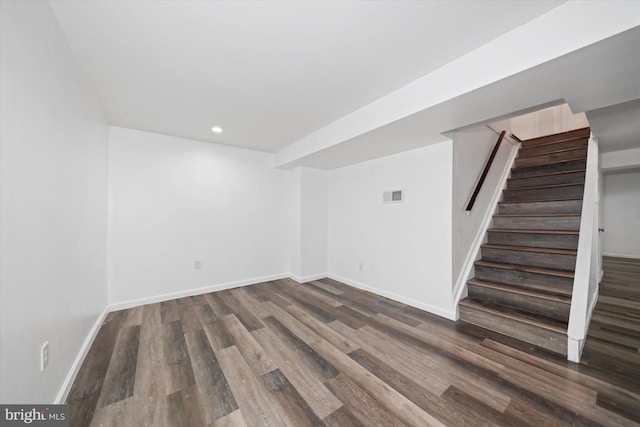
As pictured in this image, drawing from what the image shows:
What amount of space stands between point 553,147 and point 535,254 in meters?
2.45

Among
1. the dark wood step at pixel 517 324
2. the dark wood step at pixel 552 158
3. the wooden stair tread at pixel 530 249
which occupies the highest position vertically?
the dark wood step at pixel 552 158

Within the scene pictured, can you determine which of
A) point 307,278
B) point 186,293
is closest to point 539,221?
point 307,278

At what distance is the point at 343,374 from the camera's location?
1726 millimetres

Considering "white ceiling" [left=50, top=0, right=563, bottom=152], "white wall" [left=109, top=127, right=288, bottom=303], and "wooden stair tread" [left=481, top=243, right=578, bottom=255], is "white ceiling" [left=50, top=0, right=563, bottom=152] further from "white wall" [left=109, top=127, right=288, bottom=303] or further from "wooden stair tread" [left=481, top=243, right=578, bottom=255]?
"wooden stair tread" [left=481, top=243, right=578, bottom=255]

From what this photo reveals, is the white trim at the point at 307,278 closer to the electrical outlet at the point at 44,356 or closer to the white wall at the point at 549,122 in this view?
the electrical outlet at the point at 44,356

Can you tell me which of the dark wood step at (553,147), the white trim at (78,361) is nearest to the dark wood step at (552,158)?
the dark wood step at (553,147)

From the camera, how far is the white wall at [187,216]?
2.94m

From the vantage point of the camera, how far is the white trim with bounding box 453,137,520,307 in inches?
106

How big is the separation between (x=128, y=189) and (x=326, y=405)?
3.37m

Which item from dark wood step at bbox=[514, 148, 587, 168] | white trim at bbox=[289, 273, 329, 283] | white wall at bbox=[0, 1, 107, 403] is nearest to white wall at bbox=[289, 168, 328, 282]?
white trim at bbox=[289, 273, 329, 283]

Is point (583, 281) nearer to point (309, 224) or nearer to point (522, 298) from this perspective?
point (522, 298)

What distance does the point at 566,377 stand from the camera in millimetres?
1657

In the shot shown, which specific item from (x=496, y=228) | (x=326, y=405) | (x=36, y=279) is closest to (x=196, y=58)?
(x=36, y=279)

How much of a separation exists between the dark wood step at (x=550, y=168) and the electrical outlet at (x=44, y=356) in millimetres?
5599
